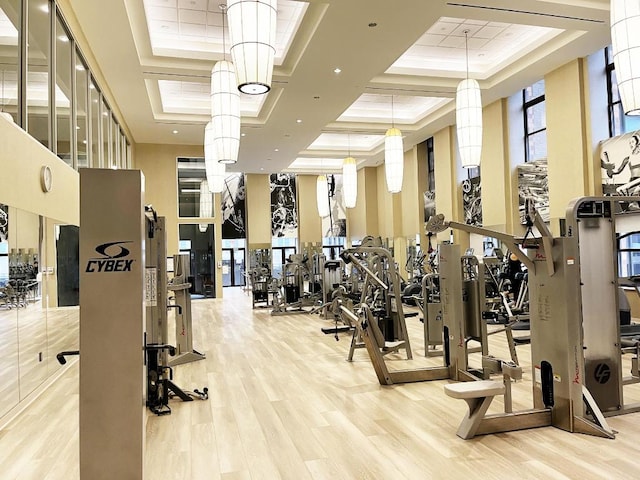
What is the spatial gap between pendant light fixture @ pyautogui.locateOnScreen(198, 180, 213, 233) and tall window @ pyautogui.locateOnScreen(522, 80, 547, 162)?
8752 mm

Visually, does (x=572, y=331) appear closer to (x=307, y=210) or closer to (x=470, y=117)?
(x=470, y=117)

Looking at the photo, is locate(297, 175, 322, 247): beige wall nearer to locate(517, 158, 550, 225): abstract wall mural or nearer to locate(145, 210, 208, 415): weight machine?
locate(517, 158, 550, 225): abstract wall mural

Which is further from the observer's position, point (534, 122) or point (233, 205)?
point (233, 205)

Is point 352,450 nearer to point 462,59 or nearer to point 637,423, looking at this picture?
point 637,423

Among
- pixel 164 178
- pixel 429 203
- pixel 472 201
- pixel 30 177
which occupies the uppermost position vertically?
pixel 164 178

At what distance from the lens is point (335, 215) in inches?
824

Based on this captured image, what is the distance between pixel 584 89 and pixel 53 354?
9402 mm

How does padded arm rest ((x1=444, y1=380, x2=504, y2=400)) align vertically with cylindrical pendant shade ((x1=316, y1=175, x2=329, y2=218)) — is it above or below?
below

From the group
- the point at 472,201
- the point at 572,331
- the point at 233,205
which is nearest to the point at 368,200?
the point at 233,205

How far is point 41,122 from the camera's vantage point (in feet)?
17.2

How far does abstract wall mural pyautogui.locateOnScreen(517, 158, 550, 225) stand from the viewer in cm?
1070

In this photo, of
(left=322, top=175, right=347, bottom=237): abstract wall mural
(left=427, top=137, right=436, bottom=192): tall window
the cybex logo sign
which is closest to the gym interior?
the cybex logo sign

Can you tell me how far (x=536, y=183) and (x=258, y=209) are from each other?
37.0 feet

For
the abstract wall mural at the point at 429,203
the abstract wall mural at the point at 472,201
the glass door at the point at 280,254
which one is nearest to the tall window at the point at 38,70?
the abstract wall mural at the point at 472,201
